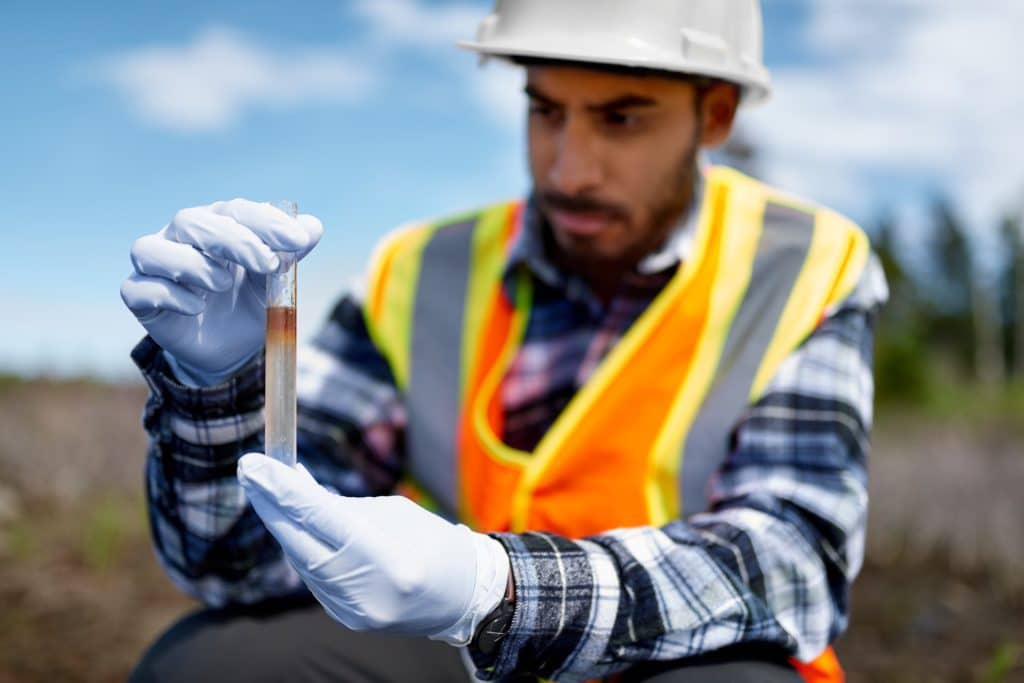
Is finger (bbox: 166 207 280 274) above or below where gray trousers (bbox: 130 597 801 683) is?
above

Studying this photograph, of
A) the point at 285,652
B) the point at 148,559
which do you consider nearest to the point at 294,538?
the point at 285,652

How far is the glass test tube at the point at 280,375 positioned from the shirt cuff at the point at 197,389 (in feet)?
0.72

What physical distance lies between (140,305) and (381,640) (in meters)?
0.83

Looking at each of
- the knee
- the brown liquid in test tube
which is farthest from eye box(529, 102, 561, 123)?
the knee

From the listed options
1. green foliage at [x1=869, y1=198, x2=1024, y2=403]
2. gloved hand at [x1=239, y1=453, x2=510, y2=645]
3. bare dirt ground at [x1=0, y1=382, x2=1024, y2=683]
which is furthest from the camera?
green foliage at [x1=869, y1=198, x2=1024, y2=403]

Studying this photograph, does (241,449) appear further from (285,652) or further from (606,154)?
(606,154)

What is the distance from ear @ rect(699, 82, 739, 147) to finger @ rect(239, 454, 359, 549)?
1.26 metres

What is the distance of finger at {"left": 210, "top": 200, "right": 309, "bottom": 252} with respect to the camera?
55.3 inches

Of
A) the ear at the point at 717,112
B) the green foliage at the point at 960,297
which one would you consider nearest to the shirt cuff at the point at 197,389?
the ear at the point at 717,112

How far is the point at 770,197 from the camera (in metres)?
2.25

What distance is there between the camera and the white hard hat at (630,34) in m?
1.98

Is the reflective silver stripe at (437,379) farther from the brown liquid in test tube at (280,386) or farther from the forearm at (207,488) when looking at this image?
the brown liquid in test tube at (280,386)

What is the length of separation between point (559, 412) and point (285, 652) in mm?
696

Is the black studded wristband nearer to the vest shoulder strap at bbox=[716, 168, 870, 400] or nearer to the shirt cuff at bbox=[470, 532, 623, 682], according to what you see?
the shirt cuff at bbox=[470, 532, 623, 682]
